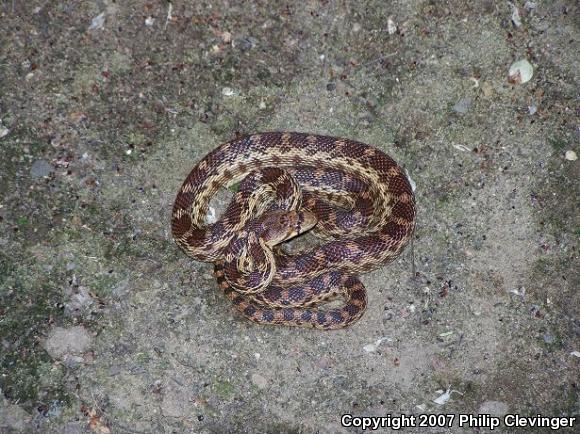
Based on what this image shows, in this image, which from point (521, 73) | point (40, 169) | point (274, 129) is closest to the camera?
point (40, 169)

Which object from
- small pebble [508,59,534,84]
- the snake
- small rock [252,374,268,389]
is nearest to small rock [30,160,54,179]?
the snake

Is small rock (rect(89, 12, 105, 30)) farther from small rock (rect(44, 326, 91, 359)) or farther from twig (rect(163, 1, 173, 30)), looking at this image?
small rock (rect(44, 326, 91, 359))

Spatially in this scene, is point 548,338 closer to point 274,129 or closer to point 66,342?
point 274,129

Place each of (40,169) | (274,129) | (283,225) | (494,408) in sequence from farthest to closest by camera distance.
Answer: (274,129) < (40,169) < (283,225) < (494,408)

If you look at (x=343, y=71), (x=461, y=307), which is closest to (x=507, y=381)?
(x=461, y=307)

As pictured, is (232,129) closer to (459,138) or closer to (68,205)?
(68,205)

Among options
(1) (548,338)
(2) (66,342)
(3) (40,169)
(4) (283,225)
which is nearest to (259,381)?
(4) (283,225)

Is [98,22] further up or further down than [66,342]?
further up
